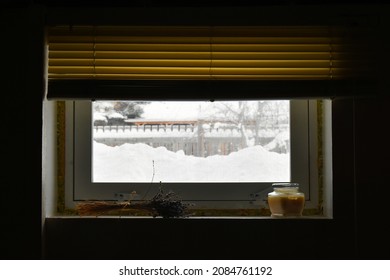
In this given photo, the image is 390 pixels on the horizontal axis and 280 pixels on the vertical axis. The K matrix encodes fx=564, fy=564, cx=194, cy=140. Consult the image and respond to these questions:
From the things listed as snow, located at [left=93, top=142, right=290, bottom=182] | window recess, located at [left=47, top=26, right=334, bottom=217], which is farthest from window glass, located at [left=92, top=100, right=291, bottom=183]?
window recess, located at [left=47, top=26, right=334, bottom=217]

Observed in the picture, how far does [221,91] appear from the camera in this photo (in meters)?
1.96

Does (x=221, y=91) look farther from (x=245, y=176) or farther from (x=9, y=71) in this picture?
(x=9, y=71)

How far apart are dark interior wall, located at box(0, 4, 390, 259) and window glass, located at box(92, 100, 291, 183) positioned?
0.24 meters

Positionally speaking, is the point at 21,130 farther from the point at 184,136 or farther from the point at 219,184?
the point at 219,184

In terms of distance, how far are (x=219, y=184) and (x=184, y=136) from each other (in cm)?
23

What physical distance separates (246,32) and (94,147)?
28.2 inches

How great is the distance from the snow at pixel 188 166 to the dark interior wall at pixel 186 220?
24cm

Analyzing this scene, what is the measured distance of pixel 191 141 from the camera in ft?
7.05

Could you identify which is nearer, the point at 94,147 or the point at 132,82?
the point at 132,82

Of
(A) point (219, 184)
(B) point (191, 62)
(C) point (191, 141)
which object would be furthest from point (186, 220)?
(B) point (191, 62)

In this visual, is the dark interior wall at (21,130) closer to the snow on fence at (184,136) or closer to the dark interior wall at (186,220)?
the dark interior wall at (186,220)

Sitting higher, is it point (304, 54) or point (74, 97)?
point (304, 54)

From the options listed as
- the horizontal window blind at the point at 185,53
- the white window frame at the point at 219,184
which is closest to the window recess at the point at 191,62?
the horizontal window blind at the point at 185,53
